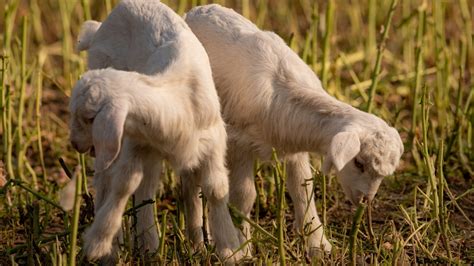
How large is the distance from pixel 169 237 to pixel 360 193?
3.50 ft

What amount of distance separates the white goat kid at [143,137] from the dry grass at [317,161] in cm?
13

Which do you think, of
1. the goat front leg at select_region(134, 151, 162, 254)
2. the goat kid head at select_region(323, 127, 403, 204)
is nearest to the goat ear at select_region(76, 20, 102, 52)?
the goat front leg at select_region(134, 151, 162, 254)

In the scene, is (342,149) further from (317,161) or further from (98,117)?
(317,161)

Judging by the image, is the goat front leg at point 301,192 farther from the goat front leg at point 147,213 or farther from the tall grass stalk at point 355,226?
the tall grass stalk at point 355,226

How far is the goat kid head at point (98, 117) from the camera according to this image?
3.71 m

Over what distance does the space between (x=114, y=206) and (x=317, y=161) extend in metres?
2.06

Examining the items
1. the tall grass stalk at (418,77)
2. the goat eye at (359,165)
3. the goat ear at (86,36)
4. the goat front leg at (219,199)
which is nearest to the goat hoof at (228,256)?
the goat front leg at (219,199)

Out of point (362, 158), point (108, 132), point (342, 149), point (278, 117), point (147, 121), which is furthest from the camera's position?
point (278, 117)

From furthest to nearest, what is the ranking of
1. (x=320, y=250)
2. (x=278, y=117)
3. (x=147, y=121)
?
(x=278, y=117) < (x=320, y=250) < (x=147, y=121)

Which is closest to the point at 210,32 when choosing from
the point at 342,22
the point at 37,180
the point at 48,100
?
the point at 37,180

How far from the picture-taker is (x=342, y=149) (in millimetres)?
4234

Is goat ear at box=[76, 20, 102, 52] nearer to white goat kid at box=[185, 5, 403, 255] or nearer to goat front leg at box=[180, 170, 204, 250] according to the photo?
white goat kid at box=[185, 5, 403, 255]

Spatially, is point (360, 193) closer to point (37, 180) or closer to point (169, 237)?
point (169, 237)

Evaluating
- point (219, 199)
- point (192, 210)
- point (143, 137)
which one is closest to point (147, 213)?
point (192, 210)
